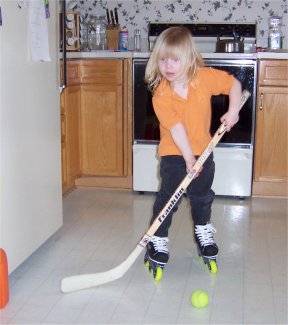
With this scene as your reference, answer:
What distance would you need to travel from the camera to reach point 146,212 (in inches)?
123

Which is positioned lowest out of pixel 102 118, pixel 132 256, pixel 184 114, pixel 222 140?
pixel 132 256

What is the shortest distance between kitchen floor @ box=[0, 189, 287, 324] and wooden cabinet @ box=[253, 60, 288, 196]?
24cm

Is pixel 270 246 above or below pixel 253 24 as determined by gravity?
below

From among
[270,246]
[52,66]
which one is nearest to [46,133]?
[52,66]

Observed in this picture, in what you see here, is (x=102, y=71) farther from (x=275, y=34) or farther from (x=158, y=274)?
(x=158, y=274)

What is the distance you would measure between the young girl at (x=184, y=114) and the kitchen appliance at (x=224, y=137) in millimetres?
1068

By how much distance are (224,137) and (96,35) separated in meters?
1.18

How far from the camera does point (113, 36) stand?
372 cm

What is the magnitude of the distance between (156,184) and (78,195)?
0.49 meters

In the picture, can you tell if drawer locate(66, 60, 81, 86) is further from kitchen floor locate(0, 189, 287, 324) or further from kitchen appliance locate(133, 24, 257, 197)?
kitchen floor locate(0, 189, 287, 324)

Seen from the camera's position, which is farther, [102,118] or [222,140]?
[102,118]

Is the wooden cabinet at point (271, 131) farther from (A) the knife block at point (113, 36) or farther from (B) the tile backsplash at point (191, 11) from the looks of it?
(A) the knife block at point (113, 36)

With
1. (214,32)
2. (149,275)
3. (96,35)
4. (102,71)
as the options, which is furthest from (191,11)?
(149,275)

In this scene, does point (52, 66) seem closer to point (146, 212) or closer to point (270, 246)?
point (146, 212)
